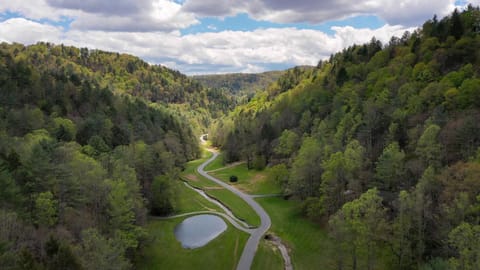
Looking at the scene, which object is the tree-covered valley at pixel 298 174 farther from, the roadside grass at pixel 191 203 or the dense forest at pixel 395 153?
the roadside grass at pixel 191 203

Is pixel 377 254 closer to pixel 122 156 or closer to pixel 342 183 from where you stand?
pixel 342 183

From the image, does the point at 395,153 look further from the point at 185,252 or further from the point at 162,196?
the point at 162,196

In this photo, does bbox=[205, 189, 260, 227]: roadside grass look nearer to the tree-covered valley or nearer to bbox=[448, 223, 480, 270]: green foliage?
the tree-covered valley

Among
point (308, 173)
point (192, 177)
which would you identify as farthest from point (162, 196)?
point (192, 177)

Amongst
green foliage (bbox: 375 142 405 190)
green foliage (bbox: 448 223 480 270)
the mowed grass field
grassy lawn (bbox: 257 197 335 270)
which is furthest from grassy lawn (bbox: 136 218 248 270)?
green foliage (bbox: 448 223 480 270)

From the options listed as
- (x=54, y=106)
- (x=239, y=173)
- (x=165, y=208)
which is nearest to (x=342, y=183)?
(x=165, y=208)

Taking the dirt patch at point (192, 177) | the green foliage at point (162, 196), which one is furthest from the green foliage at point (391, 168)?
the dirt patch at point (192, 177)
